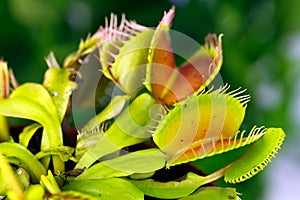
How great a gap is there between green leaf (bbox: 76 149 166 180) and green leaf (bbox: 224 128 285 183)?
54mm

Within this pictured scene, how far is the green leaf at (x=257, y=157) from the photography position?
45 centimetres

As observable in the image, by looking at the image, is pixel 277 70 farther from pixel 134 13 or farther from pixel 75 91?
pixel 75 91

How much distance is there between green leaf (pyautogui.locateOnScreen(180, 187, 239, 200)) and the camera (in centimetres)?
46

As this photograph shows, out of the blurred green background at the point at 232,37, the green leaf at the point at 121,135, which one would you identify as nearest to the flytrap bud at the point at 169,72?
the green leaf at the point at 121,135

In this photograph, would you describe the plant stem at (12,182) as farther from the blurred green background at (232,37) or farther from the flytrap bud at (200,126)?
the blurred green background at (232,37)

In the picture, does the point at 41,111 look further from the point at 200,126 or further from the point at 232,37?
the point at 232,37

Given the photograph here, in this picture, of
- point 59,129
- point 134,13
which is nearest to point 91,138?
point 59,129

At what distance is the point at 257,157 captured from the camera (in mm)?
452

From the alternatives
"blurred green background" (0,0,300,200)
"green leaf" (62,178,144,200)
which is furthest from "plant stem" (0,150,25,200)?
"blurred green background" (0,0,300,200)

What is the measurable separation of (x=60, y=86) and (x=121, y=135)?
92 mm

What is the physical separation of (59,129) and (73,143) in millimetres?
21

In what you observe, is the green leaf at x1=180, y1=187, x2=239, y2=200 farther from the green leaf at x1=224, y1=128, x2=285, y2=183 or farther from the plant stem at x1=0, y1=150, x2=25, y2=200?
the plant stem at x1=0, y1=150, x2=25, y2=200

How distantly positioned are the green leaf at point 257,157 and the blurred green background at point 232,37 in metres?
0.58

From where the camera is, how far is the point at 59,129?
51 centimetres
